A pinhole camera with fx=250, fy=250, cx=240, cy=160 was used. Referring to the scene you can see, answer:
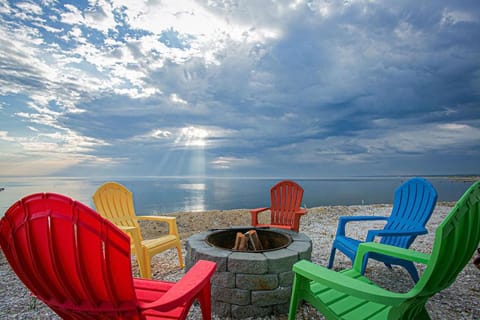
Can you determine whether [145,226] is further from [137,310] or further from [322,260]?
[137,310]

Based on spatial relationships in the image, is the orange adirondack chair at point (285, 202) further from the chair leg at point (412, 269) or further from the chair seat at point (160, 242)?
the chair leg at point (412, 269)

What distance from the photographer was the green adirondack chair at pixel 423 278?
1.24m

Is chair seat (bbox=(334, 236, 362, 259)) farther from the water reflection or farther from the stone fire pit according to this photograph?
the water reflection

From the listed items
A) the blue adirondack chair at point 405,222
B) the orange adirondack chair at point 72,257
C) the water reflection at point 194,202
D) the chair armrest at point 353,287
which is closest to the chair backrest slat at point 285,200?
the blue adirondack chair at point 405,222

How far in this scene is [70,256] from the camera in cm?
112

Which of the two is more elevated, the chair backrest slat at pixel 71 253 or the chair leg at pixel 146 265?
the chair backrest slat at pixel 71 253

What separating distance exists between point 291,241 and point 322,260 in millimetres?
1404

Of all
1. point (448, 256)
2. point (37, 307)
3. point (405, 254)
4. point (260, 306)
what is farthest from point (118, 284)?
point (37, 307)

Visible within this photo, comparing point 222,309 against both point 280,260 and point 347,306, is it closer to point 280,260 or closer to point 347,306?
point 280,260

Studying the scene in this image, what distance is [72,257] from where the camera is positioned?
111 cm

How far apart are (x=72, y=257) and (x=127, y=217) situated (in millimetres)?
2638

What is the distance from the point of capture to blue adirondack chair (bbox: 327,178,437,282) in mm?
2629

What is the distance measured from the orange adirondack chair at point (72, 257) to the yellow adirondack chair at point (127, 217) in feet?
5.53

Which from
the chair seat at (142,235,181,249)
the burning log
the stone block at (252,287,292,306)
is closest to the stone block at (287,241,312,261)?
the stone block at (252,287,292,306)
